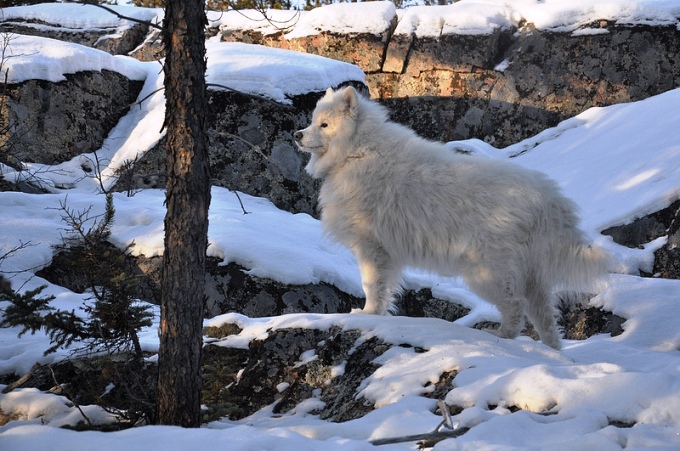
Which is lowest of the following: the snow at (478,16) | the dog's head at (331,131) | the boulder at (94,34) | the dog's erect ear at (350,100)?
the dog's head at (331,131)

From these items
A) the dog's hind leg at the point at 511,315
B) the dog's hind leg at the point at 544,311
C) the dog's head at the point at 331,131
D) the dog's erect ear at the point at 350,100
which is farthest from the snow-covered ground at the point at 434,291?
the dog's erect ear at the point at 350,100

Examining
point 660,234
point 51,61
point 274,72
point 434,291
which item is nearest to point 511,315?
point 434,291

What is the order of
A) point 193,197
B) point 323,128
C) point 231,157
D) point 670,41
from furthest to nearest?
point 670,41
point 231,157
point 323,128
point 193,197

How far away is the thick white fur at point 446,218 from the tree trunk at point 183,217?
2124mm

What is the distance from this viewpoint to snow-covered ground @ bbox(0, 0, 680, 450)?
3.37 m

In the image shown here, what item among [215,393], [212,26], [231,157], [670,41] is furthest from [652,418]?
[212,26]

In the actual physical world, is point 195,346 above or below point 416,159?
below

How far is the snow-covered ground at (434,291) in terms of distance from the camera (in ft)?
11.1

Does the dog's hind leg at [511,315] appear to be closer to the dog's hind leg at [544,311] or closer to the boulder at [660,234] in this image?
the dog's hind leg at [544,311]

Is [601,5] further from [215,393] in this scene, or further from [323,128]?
[215,393]

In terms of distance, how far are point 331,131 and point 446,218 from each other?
1558 mm

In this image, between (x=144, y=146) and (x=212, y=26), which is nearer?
(x=144, y=146)

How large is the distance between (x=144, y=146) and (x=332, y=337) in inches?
279

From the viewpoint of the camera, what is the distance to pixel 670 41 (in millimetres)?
13375
